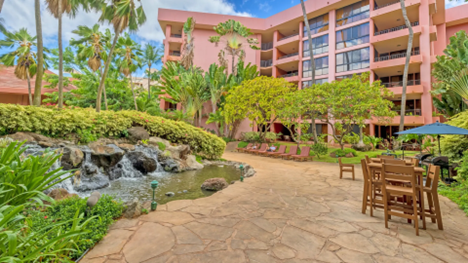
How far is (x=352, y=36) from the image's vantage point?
21.7 metres

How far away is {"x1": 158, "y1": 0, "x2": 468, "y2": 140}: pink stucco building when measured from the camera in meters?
17.9

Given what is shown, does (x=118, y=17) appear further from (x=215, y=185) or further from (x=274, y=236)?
(x=274, y=236)

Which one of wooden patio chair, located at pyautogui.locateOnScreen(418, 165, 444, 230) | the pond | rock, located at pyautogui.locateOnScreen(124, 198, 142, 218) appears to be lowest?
the pond

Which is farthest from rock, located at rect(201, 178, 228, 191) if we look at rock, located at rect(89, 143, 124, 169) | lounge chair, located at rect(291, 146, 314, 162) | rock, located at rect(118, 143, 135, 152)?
lounge chair, located at rect(291, 146, 314, 162)

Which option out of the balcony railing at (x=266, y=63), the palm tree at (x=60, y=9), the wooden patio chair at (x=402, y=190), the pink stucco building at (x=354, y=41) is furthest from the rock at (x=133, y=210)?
the balcony railing at (x=266, y=63)

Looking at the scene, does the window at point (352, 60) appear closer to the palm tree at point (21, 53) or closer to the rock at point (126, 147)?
the rock at point (126, 147)

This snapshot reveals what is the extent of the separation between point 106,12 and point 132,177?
10.3m

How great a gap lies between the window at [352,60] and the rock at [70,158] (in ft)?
78.9

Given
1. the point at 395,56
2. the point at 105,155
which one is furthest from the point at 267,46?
the point at 105,155

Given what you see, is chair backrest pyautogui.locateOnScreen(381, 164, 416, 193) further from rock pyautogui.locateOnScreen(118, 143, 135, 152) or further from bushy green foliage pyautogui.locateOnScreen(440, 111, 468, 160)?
rock pyautogui.locateOnScreen(118, 143, 135, 152)

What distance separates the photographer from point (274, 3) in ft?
94.6

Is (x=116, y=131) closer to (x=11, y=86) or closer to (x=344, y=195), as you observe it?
(x=344, y=195)

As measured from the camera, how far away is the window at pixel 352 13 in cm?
2117

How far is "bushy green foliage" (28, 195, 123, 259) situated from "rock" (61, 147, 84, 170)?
12.1ft
